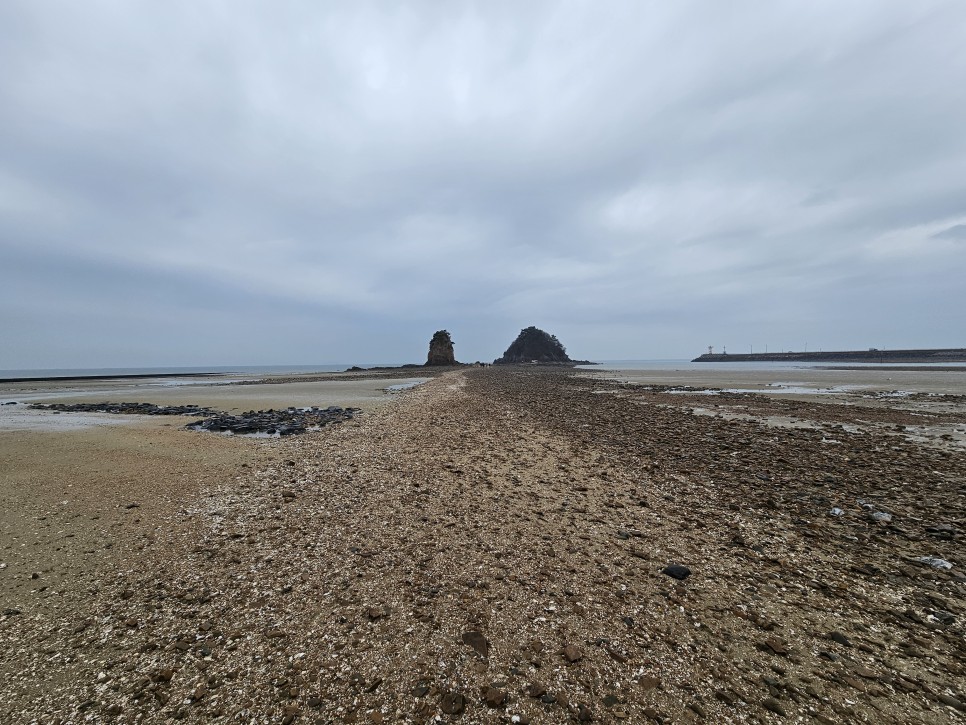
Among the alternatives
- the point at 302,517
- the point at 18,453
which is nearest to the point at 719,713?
the point at 302,517

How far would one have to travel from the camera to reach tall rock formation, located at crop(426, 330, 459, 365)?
134000 mm

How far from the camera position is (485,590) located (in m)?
4.84

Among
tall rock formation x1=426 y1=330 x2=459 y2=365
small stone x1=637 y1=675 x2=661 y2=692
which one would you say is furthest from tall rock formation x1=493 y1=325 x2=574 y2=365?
small stone x1=637 y1=675 x2=661 y2=692

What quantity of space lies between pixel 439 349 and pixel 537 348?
5081 centimetres

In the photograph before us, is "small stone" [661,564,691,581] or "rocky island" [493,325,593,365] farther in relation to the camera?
"rocky island" [493,325,593,365]

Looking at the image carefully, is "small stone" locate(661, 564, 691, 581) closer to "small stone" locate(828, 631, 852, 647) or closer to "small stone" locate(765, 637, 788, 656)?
"small stone" locate(765, 637, 788, 656)

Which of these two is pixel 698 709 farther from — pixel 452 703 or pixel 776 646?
pixel 452 703

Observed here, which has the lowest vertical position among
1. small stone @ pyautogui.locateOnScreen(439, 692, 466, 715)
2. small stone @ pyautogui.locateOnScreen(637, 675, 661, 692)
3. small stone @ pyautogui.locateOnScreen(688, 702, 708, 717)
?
small stone @ pyautogui.locateOnScreen(688, 702, 708, 717)

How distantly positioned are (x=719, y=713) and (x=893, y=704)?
1.36 metres

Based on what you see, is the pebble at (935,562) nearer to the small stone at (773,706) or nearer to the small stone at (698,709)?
the small stone at (773,706)

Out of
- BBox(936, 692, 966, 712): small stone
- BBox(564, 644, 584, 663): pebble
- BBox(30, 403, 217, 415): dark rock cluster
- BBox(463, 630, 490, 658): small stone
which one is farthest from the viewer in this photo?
BBox(30, 403, 217, 415): dark rock cluster

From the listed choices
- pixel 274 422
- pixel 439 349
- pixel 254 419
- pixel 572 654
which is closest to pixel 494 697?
pixel 572 654

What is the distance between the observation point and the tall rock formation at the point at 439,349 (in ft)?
440

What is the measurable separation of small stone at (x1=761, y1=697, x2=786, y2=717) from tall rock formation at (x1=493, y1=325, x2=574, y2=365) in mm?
162180
